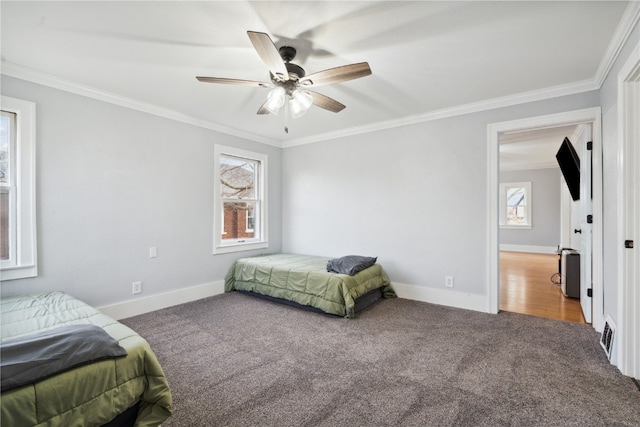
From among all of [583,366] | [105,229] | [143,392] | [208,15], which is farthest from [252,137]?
[583,366]

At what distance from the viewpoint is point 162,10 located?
1817 mm

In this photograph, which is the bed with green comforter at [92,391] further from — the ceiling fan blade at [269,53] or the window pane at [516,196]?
the window pane at [516,196]

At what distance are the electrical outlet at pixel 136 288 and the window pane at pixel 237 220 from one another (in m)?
1.31

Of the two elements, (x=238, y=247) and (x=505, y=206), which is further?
(x=505, y=206)

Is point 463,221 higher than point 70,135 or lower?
lower

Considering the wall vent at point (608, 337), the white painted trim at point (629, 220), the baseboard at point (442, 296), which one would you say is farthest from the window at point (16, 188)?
the wall vent at point (608, 337)

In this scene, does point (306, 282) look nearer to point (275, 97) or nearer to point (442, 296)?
point (442, 296)

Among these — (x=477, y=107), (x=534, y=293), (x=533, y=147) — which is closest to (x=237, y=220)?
(x=477, y=107)

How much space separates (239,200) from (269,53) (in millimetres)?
2995

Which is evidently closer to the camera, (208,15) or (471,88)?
(208,15)

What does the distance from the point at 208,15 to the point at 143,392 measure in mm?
2271

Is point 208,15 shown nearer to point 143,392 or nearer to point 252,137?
point 143,392

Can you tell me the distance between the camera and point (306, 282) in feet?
11.3

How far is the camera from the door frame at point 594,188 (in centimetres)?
277
